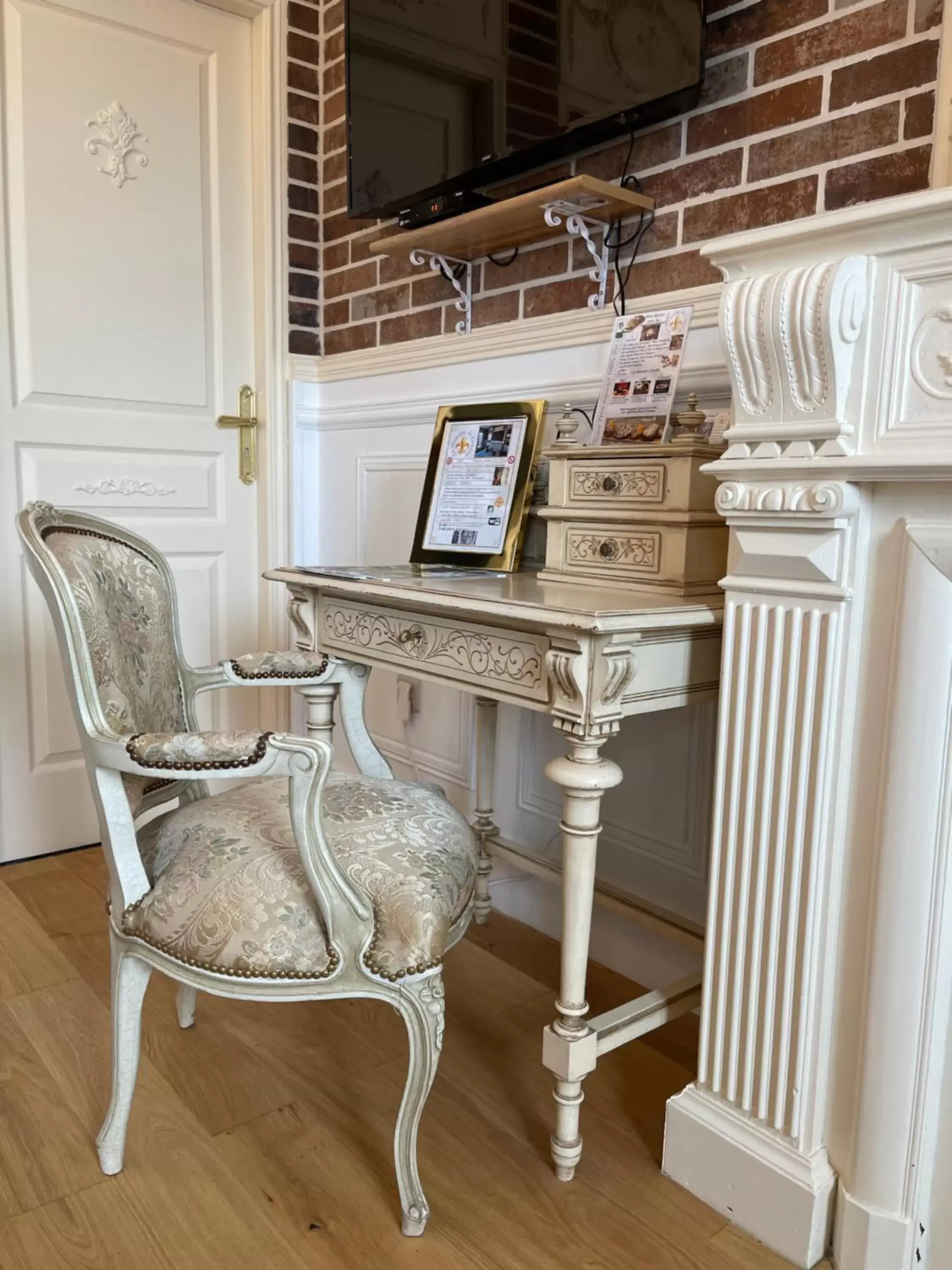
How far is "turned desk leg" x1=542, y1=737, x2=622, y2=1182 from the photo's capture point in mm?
1264

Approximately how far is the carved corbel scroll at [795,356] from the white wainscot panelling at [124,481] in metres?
1.85

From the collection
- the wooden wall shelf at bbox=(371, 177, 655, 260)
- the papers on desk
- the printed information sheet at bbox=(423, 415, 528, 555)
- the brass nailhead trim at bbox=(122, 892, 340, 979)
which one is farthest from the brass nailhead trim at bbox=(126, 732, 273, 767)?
the wooden wall shelf at bbox=(371, 177, 655, 260)

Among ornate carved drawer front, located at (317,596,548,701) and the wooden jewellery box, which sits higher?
the wooden jewellery box

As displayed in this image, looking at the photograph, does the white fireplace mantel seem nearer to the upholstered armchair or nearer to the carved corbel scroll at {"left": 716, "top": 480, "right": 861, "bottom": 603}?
the carved corbel scroll at {"left": 716, "top": 480, "right": 861, "bottom": 603}

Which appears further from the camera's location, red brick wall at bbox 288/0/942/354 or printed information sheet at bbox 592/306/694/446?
printed information sheet at bbox 592/306/694/446

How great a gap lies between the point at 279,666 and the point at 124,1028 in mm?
579

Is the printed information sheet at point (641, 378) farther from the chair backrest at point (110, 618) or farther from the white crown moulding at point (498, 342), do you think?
the chair backrest at point (110, 618)

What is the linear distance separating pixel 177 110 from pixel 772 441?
2.13 meters

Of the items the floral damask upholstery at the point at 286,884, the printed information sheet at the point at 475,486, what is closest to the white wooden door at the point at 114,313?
the printed information sheet at the point at 475,486

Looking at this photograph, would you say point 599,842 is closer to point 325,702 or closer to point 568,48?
point 325,702

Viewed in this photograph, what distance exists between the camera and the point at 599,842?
6.44 feet

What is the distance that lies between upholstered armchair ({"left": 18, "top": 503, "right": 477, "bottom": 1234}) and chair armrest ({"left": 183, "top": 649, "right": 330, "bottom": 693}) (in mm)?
79

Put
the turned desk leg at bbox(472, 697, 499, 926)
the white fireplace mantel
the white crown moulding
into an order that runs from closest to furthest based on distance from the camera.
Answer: the white fireplace mantel → the white crown moulding → the turned desk leg at bbox(472, 697, 499, 926)

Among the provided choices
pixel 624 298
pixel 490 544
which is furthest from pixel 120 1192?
pixel 624 298
